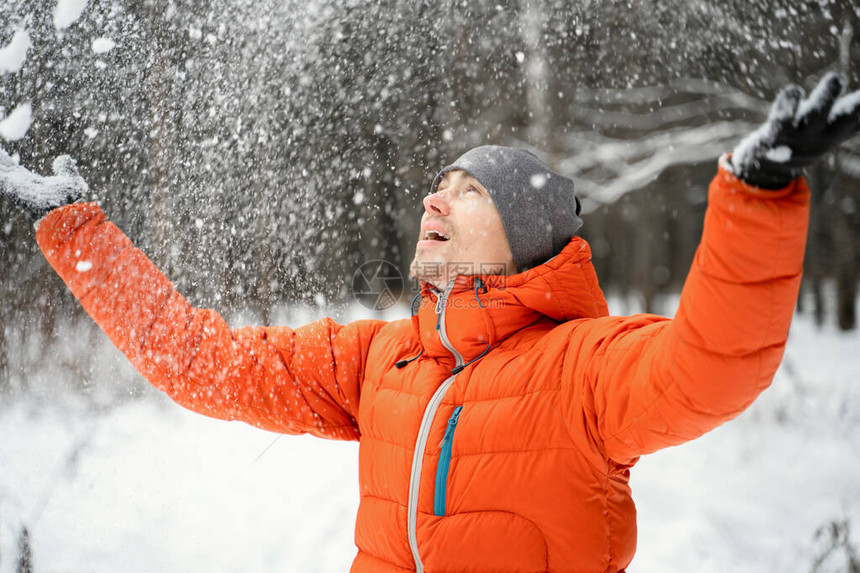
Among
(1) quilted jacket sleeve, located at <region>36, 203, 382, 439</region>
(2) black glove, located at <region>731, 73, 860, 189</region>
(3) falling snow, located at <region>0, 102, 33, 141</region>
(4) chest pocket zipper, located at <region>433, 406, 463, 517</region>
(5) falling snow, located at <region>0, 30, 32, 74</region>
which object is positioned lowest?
(4) chest pocket zipper, located at <region>433, 406, 463, 517</region>

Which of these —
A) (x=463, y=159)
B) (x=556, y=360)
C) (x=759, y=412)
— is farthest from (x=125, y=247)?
(x=759, y=412)

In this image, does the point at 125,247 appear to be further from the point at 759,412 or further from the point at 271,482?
the point at 759,412

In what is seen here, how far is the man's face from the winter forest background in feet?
2.98

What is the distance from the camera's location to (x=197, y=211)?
1804 mm

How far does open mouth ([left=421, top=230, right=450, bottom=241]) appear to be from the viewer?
1.28m

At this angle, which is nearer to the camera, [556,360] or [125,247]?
[556,360]

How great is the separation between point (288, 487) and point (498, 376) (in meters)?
2.23

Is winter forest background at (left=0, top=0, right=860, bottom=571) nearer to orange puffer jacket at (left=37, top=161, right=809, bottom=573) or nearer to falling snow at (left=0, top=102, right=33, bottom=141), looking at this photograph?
falling snow at (left=0, top=102, right=33, bottom=141)

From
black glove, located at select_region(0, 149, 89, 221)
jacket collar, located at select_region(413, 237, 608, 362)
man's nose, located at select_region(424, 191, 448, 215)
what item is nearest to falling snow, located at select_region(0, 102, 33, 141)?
black glove, located at select_region(0, 149, 89, 221)

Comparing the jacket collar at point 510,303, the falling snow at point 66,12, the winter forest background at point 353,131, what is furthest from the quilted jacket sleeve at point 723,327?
the falling snow at point 66,12

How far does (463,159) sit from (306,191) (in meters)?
1.25

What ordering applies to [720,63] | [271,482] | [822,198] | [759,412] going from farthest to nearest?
[759,412], [271,482], [822,198], [720,63]

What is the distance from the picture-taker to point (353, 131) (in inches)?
110

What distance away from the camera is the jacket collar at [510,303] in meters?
1.11
